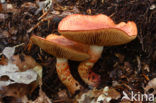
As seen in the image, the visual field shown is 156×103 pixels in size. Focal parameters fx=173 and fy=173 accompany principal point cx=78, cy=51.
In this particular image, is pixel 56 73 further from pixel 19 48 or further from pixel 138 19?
pixel 138 19

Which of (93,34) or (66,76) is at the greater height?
(93,34)

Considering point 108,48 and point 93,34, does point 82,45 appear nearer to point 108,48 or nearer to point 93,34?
point 108,48

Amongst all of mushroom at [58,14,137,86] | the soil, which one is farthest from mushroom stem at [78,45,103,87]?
the soil

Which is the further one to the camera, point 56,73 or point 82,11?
point 82,11

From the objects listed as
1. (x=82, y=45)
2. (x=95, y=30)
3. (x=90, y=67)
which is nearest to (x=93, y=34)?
(x=95, y=30)

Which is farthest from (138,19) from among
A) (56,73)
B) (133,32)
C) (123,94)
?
(56,73)

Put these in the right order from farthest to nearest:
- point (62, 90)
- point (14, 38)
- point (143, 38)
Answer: point (14, 38), point (62, 90), point (143, 38)

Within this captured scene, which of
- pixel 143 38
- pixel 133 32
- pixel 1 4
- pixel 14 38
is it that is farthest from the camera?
pixel 1 4

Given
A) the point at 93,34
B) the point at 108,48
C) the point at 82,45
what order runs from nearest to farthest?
the point at 93,34, the point at 82,45, the point at 108,48
